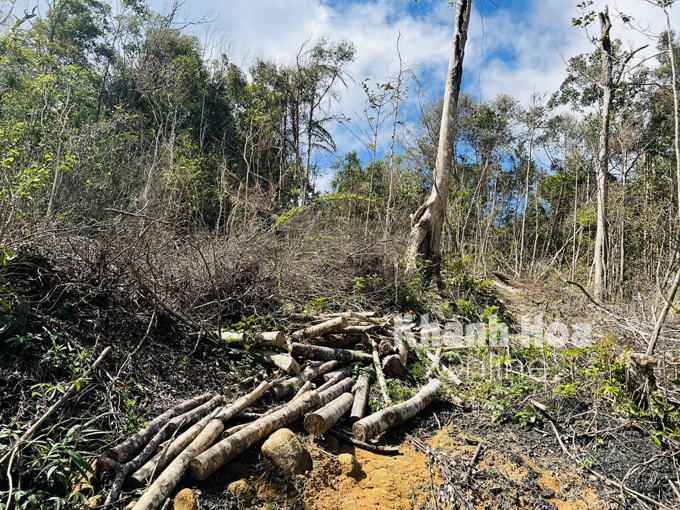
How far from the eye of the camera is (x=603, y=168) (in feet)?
30.7

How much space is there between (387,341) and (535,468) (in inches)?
79.6

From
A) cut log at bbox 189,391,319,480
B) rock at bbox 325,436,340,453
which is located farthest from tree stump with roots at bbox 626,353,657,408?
cut log at bbox 189,391,319,480

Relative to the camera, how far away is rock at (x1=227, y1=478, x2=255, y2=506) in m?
2.30

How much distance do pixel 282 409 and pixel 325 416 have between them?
329 millimetres

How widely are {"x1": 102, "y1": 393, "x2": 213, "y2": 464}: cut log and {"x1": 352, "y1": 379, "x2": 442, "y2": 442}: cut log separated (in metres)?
1.24

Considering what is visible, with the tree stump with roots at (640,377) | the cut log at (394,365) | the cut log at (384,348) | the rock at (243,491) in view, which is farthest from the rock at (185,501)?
the tree stump with roots at (640,377)

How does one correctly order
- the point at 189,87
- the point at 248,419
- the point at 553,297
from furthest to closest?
1. the point at 189,87
2. the point at 553,297
3. the point at 248,419

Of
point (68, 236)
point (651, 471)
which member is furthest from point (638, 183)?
point (68, 236)

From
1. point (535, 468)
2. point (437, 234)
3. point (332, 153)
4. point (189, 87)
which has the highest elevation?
point (189, 87)

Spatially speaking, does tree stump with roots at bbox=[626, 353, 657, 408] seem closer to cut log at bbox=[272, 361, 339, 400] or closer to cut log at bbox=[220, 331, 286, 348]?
cut log at bbox=[272, 361, 339, 400]

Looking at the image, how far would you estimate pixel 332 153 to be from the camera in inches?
542

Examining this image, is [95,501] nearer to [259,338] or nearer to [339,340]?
[259,338]

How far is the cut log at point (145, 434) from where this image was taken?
2.34m

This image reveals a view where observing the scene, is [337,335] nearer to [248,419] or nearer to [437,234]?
[248,419]
